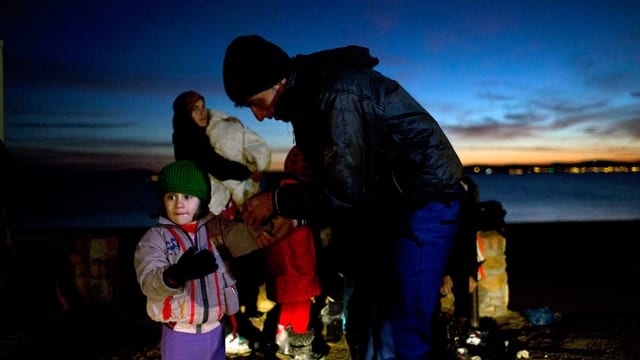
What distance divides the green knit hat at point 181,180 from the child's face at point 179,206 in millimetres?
44

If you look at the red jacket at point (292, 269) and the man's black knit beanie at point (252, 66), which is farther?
the red jacket at point (292, 269)

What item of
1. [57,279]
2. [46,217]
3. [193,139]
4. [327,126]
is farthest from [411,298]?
[46,217]

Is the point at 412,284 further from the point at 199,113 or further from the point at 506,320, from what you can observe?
the point at 506,320

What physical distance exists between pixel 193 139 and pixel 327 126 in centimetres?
301

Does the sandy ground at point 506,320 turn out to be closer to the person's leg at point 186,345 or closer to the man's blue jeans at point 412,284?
the person's leg at point 186,345

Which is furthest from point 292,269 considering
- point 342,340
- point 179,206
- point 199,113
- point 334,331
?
point 179,206

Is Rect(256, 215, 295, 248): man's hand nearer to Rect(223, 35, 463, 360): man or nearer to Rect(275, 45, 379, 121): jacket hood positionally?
Rect(223, 35, 463, 360): man

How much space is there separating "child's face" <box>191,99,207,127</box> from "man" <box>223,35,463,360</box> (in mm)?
2575

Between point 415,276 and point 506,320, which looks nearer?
point 415,276

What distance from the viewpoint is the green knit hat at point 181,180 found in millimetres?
2742

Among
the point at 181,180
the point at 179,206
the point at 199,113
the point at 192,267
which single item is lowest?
the point at 192,267

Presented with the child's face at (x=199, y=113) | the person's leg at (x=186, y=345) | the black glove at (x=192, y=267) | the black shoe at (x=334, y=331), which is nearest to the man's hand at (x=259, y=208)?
the black glove at (x=192, y=267)

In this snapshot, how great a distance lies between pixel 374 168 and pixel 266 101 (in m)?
0.61

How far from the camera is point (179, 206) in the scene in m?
2.79
